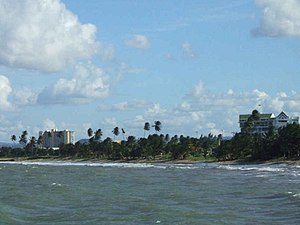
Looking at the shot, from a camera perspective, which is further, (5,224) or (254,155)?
Answer: (254,155)

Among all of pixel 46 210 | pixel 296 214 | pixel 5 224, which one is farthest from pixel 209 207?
pixel 5 224

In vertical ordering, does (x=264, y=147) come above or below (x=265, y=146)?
below

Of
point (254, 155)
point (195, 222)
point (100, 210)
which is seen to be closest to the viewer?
point (195, 222)

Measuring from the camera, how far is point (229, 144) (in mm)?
160875

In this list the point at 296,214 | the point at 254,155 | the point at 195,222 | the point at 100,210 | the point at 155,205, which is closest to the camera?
the point at 195,222

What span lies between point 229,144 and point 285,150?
18454 mm

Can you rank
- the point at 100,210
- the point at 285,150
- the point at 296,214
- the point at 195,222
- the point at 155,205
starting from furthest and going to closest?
the point at 285,150 < the point at 155,205 < the point at 100,210 < the point at 296,214 < the point at 195,222

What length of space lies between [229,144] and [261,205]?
381 feet

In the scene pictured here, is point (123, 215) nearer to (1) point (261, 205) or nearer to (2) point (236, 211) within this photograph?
(2) point (236, 211)

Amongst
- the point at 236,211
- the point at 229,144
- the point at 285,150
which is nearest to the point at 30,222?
the point at 236,211

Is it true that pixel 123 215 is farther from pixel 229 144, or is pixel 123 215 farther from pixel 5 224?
pixel 229 144

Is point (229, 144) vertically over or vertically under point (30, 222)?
over

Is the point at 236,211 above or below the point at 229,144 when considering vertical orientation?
below

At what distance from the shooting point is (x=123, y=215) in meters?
38.9
